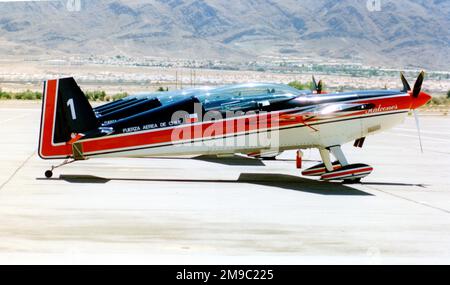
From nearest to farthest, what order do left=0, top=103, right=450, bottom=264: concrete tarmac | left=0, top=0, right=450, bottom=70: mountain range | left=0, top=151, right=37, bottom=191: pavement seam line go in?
1. left=0, top=103, right=450, bottom=264: concrete tarmac
2. left=0, top=151, right=37, bottom=191: pavement seam line
3. left=0, top=0, right=450, bottom=70: mountain range

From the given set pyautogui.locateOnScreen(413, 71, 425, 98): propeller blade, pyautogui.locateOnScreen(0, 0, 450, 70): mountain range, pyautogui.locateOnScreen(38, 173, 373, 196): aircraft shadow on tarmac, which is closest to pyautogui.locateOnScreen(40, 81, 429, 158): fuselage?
pyautogui.locateOnScreen(413, 71, 425, 98): propeller blade

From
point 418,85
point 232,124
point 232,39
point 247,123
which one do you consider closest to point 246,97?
point 247,123

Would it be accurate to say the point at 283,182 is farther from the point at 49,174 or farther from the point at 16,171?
the point at 16,171

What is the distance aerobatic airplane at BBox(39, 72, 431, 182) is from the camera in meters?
15.0

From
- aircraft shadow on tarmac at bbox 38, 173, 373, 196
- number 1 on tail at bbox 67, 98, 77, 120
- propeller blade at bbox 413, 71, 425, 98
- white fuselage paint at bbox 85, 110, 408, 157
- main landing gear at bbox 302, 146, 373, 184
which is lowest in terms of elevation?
aircraft shadow on tarmac at bbox 38, 173, 373, 196

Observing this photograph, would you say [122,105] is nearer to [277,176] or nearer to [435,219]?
[277,176]

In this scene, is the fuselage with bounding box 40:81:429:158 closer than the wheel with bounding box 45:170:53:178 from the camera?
Yes

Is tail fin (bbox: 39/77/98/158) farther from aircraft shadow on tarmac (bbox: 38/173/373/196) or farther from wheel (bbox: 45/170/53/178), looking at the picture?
aircraft shadow on tarmac (bbox: 38/173/373/196)

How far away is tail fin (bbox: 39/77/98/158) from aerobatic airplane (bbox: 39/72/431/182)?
2cm

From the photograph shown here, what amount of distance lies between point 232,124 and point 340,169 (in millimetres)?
2308

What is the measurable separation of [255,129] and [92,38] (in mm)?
172658

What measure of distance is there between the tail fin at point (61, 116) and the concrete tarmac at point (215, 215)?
2.24ft
